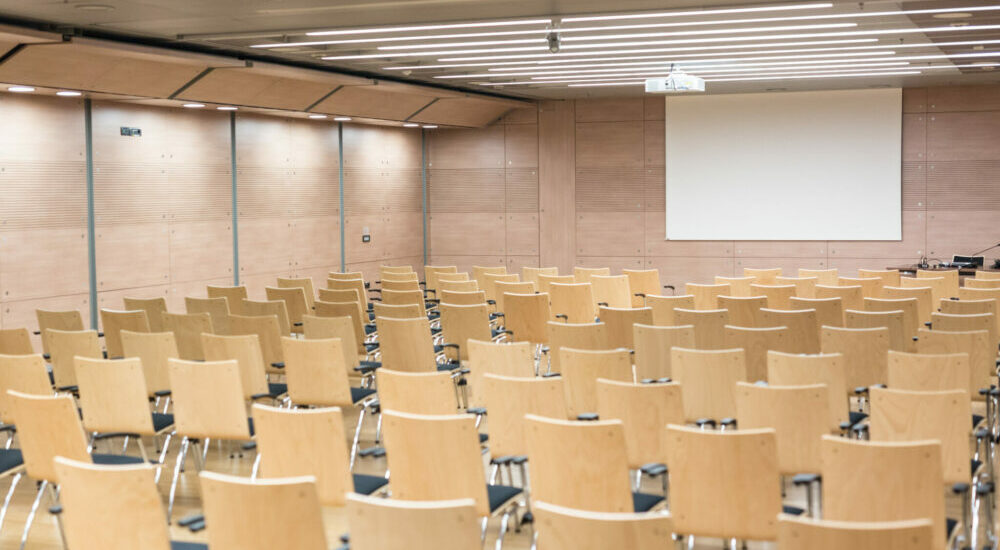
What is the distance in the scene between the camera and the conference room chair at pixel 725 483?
4.41 metres

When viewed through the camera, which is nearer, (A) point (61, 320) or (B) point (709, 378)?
(B) point (709, 378)

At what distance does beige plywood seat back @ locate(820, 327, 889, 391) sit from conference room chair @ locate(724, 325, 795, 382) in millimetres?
456

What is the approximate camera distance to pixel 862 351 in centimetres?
758

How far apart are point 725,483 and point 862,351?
3525mm

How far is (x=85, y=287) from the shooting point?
13.2 meters

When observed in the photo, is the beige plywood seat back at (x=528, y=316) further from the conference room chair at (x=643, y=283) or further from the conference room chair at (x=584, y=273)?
the conference room chair at (x=643, y=283)

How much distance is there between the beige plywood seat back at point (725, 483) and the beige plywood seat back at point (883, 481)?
23 centimetres

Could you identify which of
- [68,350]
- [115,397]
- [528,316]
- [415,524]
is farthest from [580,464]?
[528,316]

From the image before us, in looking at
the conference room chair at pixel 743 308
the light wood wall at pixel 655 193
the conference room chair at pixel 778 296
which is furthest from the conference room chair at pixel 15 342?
the light wood wall at pixel 655 193

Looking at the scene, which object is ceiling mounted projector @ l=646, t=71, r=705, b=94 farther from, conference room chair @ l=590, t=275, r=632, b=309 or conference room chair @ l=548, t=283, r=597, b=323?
conference room chair @ l=548, t=283, r=597, b=323

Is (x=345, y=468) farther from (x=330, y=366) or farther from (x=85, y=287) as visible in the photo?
(x=85, y=287)

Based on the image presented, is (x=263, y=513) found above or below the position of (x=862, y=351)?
below

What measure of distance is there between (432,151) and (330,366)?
14076 mm

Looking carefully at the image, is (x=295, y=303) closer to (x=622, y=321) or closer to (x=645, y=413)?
(x=622, y=321)
